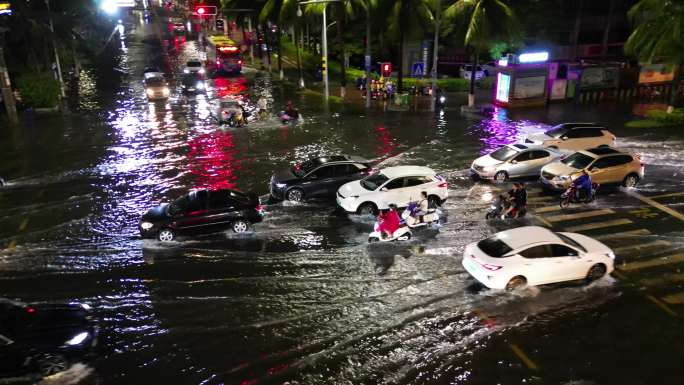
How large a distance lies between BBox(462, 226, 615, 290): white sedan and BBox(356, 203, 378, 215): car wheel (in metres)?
5.21

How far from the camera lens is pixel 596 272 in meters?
14.1

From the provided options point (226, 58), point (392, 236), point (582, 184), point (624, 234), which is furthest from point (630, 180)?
point (226, 58)

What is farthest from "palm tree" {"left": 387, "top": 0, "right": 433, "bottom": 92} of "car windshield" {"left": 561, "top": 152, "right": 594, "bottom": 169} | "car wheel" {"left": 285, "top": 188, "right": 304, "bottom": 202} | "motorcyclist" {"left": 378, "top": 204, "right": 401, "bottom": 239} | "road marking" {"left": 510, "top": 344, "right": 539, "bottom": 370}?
"road marking" {"left": 510, "top": 344, "right": 539, "bottom": 370}

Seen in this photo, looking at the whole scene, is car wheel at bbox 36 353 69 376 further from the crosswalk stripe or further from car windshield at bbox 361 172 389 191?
the crosswalk stripe

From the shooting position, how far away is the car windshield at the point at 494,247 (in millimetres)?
13754

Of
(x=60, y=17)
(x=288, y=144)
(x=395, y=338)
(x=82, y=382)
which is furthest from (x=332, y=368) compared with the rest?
(x=60, y=17)

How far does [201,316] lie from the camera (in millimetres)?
12758

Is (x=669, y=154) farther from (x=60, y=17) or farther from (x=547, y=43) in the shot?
(x=60, y=17)

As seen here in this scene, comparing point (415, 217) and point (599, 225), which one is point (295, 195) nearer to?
point (415, 217)

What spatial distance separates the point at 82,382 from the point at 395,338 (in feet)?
21.7

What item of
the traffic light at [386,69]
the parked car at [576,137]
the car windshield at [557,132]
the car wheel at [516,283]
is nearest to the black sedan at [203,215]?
the car wheel at [516,283]

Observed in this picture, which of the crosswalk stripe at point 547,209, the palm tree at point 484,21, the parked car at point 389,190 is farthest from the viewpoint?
the palm tree at point 484,21

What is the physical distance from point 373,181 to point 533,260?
23.6 feet

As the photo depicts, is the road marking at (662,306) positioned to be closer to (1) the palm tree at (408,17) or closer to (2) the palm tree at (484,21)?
(2) the palm tree at (484,21)
